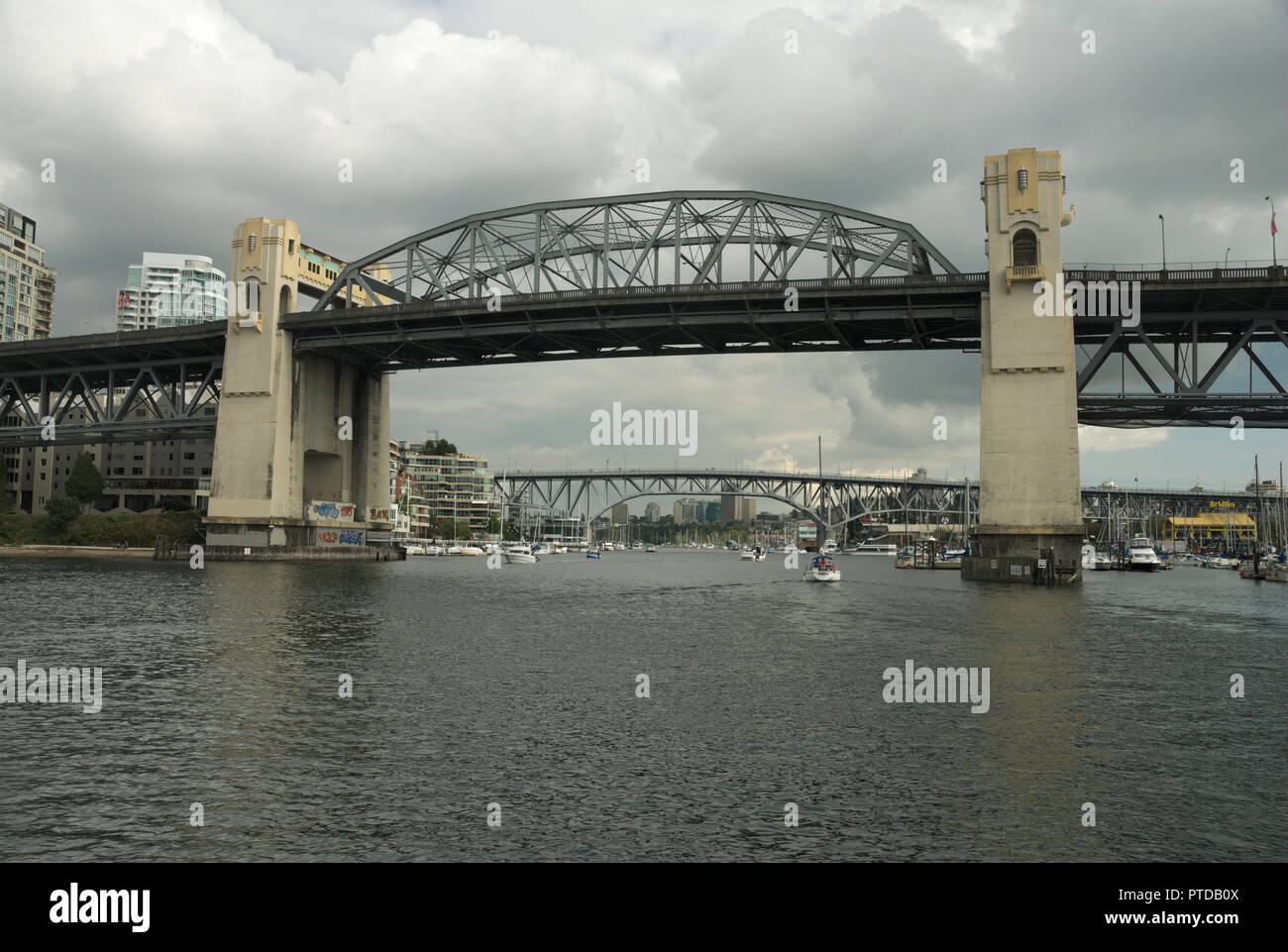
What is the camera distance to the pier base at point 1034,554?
60.6 m

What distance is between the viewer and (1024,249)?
62.6 meters

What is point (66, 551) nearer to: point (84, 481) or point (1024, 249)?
point (84, 481)

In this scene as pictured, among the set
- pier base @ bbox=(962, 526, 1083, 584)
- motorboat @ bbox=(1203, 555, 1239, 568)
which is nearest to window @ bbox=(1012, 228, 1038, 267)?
pier base @ bbox=(962, 526, 1083, 584)

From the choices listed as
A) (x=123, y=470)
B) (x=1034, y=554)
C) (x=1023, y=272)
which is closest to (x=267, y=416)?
(x=1023, y=272)

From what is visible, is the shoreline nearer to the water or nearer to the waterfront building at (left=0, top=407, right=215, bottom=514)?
the waterfront building at (left=0, top=407, right=215, bottom=514)

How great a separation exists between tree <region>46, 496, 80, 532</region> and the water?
3626 inches

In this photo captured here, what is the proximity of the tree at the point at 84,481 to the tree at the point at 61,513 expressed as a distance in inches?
489

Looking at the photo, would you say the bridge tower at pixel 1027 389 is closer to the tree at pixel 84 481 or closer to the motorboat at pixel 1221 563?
the motorboat at pixel 1221 563

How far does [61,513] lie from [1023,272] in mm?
109490

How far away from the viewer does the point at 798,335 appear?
76.1 metres

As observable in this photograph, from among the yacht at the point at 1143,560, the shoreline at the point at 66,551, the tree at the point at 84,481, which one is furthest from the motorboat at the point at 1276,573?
the tree at the point at 84,481

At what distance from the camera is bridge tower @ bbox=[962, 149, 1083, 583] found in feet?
198
